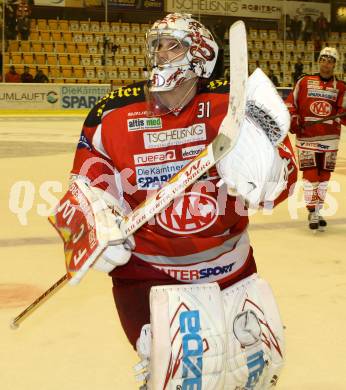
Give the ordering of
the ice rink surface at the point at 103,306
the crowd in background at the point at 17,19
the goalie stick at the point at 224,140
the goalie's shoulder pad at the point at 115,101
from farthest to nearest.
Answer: the crowd in background at the point at 17,19 < the ice rink surface at the point at 103,306 < the goalie's shoulder pad at the point at 115,101 < the goalie stick at the point at 224,140

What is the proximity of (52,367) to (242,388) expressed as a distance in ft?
4.02

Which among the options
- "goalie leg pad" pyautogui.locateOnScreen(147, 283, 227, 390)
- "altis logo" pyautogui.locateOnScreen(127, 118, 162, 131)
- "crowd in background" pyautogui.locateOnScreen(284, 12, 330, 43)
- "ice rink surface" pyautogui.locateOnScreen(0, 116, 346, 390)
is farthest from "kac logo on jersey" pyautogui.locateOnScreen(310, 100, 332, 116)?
"crowd in background" pyautogui.locateOnScreen(284, 12, 330, 43)

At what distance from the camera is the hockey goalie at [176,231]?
5.91 ft

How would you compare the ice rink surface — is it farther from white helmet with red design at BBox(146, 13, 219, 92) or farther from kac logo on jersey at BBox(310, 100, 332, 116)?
white helmet with red design at BBox(146, 13, 219, 92)

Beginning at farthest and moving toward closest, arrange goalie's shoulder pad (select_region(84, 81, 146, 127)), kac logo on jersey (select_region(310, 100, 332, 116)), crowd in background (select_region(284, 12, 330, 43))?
1. crowd in background (select_region(284, 12, 330, 43))
2. kac logo on jersey (select_region(310, 100, 332, 116))
3. goalie's shoulder pad (select_region(84, 81, 146, 127))

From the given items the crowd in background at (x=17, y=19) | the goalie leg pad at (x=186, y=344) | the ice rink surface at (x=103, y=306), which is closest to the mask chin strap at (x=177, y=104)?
the goalie leg pad at (x=186, y=344)

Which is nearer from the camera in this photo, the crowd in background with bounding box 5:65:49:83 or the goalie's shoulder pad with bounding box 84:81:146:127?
the goalie's shoulder pad with bounding box 84:81:146:127

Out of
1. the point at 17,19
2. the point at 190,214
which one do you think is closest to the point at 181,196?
the point at 190,214

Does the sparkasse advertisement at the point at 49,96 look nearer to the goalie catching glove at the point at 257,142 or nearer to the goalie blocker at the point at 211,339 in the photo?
the goalie blocker at the point at 211,339

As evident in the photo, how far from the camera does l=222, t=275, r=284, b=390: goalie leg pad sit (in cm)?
187

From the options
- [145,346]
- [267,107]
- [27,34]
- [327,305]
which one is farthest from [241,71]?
[27,34]

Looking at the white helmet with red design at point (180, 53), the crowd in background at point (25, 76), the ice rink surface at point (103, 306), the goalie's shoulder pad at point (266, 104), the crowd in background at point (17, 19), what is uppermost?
the crowd in background at point (17, 19)

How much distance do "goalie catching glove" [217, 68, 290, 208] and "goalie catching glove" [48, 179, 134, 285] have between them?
0.34 meters

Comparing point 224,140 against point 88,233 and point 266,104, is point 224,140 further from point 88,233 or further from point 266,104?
point 88,233
